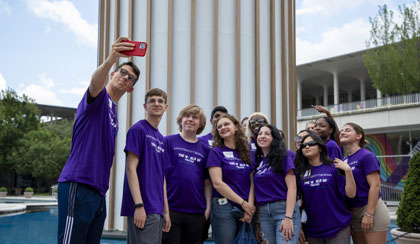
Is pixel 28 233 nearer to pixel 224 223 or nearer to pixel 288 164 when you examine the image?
pixel 224 223

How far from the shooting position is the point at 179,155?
152 inches

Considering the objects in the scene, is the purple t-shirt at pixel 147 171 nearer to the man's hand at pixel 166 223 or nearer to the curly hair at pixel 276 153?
the man's hand at pixel 166 223

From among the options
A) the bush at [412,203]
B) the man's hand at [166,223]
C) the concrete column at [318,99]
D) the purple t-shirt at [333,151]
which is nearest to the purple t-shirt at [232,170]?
the man's hand at [166,223]

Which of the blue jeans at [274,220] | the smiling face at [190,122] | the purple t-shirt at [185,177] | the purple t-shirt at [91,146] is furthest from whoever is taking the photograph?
the smiling face at [190,122]

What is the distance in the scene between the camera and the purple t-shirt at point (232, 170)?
12.6 feet

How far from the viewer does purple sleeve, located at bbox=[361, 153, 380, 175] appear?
411 cm

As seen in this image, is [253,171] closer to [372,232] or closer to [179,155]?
[179,155]

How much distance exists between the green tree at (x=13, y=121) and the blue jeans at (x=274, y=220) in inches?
1423

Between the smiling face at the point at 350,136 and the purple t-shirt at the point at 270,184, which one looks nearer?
the purple t-shirt at the point at 270,184

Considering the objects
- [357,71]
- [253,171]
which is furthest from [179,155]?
[357,71]

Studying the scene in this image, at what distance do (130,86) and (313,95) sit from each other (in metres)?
40.8

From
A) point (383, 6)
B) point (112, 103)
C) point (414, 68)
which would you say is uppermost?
point (383, 6)

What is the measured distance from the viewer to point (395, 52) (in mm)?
25562

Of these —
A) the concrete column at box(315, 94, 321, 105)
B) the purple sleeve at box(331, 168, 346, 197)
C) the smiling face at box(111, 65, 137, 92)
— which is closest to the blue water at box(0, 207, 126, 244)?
the purple sleeve at box(331, 168, 346, 197)
